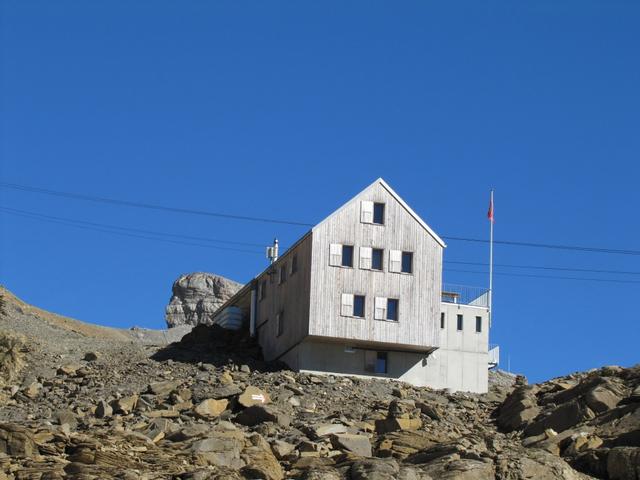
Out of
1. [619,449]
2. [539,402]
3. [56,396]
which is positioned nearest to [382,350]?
[539,402]

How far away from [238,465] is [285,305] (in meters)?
29.6

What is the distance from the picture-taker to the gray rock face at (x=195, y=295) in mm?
160875

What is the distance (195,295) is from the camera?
541ft

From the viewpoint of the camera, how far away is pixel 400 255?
85562 millimetres

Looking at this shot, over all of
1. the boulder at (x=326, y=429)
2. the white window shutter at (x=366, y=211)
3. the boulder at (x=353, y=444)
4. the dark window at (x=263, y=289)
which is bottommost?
the boulder at (x=353, y=444)

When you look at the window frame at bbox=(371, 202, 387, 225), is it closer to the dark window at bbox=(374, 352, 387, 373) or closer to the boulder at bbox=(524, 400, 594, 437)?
the dark window at bbox=(374, 352, 387, 373)

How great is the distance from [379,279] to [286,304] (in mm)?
5844

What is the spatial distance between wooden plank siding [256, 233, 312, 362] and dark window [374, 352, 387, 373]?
477cm

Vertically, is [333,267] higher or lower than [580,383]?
higher

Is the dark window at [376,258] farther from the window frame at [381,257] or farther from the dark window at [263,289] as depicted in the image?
the dark window at [263,289]

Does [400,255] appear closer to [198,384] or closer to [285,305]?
[285,305]

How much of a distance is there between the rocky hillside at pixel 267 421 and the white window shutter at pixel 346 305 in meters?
4.01

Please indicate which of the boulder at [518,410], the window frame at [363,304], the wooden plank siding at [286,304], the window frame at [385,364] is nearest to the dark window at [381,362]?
the window frame at [385,364]

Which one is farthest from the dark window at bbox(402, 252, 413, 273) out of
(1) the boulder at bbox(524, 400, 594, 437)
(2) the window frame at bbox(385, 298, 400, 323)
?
(1) the boulder at bbox(524, 400, 594, 437)
